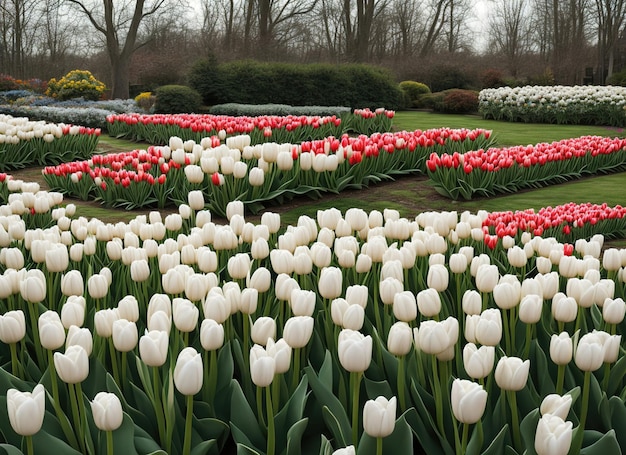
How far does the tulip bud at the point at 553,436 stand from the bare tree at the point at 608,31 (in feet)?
124

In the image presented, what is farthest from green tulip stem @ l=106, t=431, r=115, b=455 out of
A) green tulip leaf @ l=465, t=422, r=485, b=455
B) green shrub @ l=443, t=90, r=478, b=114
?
green shrub @ l=443, t=90, r=478, b=114

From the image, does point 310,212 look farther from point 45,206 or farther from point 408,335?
point 408,335

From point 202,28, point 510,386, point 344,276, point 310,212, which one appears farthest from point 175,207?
point 202,28

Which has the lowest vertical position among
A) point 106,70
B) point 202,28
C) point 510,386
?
point 510,386

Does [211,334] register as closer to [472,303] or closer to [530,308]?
[472,303]

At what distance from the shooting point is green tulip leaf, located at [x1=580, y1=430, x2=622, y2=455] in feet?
6.07

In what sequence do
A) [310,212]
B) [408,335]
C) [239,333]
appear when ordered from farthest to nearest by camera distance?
[310,212], [239,333], [408,335]

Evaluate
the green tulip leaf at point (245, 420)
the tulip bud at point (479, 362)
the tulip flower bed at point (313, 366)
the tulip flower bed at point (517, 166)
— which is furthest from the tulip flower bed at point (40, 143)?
the tulip bud at point (479, 362)

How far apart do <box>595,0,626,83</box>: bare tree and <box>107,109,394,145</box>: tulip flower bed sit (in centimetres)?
2664

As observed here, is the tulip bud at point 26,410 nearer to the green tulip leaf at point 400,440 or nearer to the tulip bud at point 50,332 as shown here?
the tulip bud at point 50,332

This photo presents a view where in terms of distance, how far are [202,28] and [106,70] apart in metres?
7.04

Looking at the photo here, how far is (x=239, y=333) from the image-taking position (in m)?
2.76

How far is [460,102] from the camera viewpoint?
24.4 m

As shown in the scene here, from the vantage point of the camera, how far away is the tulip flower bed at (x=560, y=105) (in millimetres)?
19234
